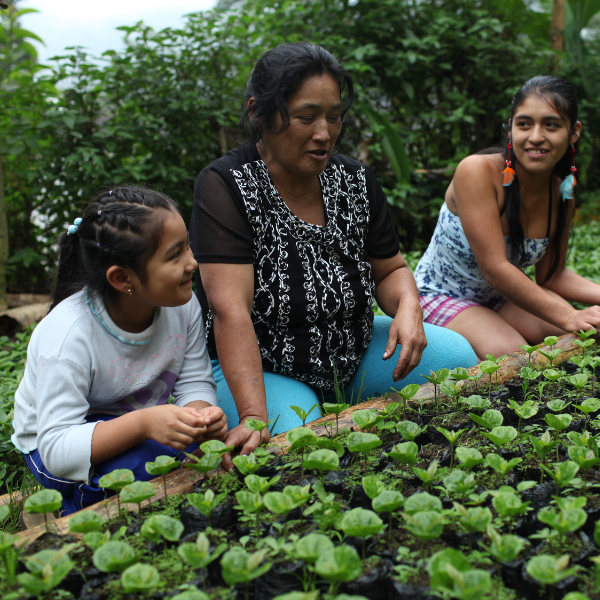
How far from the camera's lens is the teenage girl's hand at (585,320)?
6.70 ft

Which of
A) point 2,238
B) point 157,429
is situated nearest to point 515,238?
point 157,429

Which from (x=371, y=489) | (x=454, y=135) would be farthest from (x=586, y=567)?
(x=454, y=135)

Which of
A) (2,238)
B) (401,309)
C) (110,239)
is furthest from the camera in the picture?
(2,238)

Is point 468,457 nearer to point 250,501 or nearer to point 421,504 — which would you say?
point 421,504

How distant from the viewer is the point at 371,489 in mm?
1016

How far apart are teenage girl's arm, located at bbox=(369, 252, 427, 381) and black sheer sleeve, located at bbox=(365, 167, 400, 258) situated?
0.10 feet

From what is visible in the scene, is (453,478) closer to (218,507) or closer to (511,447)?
(511,447)

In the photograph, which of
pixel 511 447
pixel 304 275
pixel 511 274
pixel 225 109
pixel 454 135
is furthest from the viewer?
pixel 454 135

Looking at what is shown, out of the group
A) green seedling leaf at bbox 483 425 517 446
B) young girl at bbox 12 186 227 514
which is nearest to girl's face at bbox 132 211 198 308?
young girl at bbox 12 186 227 514

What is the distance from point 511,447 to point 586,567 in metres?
0.37

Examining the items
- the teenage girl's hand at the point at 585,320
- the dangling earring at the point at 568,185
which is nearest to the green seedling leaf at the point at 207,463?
the teenage girl's hand at the point at 585,320

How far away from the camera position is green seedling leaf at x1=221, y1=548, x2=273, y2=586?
78 centimetres

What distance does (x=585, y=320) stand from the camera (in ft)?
6.79

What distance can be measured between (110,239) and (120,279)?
104 mm
